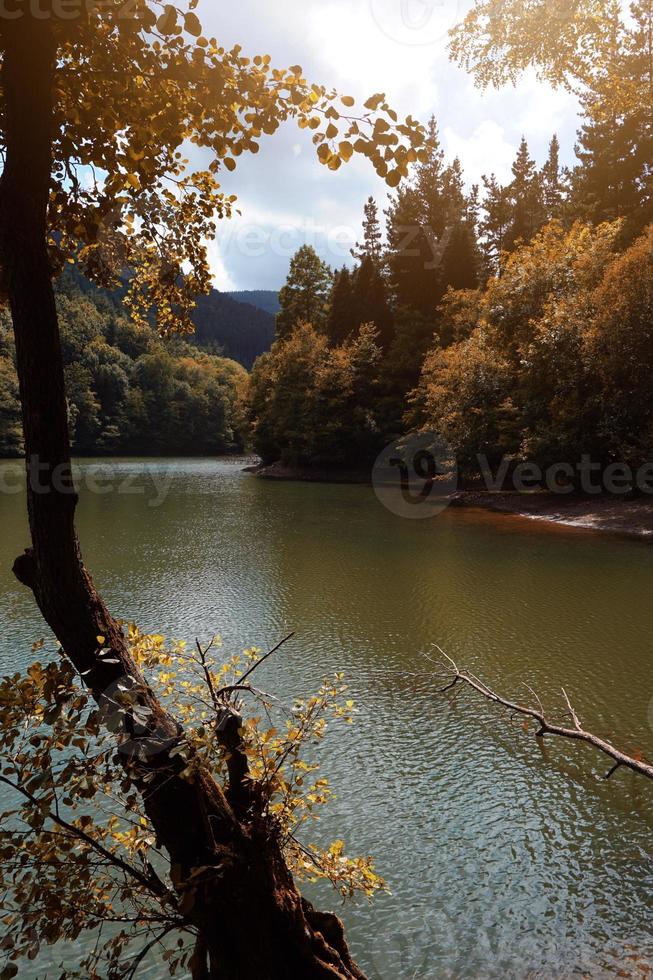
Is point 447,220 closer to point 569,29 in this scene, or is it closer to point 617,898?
point 569,29

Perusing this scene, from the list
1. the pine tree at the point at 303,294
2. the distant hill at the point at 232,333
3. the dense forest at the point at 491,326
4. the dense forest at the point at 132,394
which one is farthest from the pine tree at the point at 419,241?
the distant hill at the point at 232,333

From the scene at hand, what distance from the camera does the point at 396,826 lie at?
5625 millimetres

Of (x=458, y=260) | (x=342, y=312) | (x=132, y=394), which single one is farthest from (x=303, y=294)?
(x=132, y=394)

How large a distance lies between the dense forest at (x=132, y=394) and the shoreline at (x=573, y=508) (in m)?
59.5

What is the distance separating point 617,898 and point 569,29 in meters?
11.6

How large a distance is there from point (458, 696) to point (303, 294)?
177ft

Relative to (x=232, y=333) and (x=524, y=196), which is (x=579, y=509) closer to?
(x=524, y=196)

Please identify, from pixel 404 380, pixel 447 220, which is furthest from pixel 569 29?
pixel 447 220

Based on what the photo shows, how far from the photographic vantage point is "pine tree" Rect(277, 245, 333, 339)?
2255 inches

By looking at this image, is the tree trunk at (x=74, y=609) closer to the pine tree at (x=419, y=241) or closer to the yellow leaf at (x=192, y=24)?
the yellow leaf at (x=192, y=24)

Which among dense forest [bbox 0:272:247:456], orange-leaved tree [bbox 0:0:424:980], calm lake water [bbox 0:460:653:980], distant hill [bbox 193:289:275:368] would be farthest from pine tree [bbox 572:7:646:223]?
distant hill [bbox 193:289:275:368]

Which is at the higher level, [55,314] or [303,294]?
[303,294]

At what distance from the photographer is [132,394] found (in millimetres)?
92188

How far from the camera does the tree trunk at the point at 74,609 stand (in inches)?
90.6
